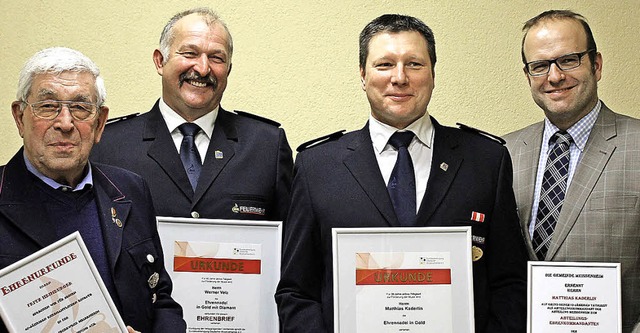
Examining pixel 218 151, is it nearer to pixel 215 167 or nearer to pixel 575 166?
pixel 215 167

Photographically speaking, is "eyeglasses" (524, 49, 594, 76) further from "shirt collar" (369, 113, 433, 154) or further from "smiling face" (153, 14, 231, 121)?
"smiling face" (153, 14, 231, 121)

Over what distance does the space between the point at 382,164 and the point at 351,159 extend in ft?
0.35

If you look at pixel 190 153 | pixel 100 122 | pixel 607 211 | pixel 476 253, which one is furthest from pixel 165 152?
pixel 607 211

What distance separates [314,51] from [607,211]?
6.13ft

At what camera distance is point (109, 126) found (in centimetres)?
333

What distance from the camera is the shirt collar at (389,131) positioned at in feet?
9.75

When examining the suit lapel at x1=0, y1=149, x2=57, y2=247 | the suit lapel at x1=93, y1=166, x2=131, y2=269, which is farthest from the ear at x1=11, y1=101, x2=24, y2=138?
the suit lapel at x1=93, y1=166, x2=131, y2=269

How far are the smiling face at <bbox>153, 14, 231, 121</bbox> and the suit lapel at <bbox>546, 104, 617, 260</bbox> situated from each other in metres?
1.33

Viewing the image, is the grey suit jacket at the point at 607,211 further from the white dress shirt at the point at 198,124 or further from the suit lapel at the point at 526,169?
the white dress shirt at the point at 198,124

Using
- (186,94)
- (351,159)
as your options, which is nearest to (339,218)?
(351,159)

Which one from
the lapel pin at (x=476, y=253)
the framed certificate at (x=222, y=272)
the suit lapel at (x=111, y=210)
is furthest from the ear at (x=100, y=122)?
the lapel pin at (x=476, y=253)

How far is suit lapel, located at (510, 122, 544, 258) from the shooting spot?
3.21 m

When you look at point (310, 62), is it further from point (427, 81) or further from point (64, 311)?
point (64, 311)

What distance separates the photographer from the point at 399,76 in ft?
9.41
